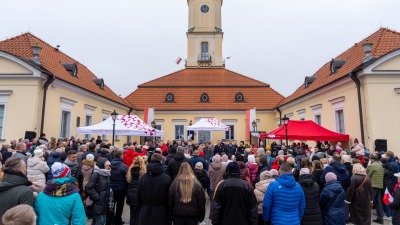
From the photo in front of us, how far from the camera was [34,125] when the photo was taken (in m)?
14.6

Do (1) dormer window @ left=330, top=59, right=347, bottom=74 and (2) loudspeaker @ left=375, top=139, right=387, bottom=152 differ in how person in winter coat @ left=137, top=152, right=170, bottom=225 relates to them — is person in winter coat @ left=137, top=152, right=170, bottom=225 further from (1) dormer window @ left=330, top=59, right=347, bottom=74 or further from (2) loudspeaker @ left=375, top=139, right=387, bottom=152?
(1) dormer window @ left=330, top=59, right=347, bottom=74

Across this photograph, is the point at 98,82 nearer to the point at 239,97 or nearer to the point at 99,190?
the point at 239,97

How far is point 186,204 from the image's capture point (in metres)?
4.49

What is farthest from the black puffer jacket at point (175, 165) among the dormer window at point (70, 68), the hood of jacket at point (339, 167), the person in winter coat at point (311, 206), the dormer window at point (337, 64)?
the dormer window at point (70, 68)

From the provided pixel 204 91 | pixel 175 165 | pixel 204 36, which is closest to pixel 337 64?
pixel 204 91

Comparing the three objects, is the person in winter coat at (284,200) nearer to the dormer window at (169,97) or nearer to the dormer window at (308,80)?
the dormer window at (308,80)

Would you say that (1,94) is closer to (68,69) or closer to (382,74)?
(68,69)

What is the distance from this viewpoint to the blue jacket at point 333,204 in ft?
17.4

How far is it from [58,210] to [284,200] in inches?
125

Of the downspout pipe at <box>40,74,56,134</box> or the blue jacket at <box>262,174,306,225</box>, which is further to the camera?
the downspout pipe at <box>40,74,56,134</box>

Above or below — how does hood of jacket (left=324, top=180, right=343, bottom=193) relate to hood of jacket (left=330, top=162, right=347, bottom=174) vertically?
below

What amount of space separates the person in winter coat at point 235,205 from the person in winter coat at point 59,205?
2.00 m

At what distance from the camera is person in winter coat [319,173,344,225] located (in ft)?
17.4

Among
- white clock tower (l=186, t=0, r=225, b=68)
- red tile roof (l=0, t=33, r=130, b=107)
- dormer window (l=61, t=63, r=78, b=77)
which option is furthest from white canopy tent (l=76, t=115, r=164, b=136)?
white clock tower (l=186, t=0, r=225, b=68)
